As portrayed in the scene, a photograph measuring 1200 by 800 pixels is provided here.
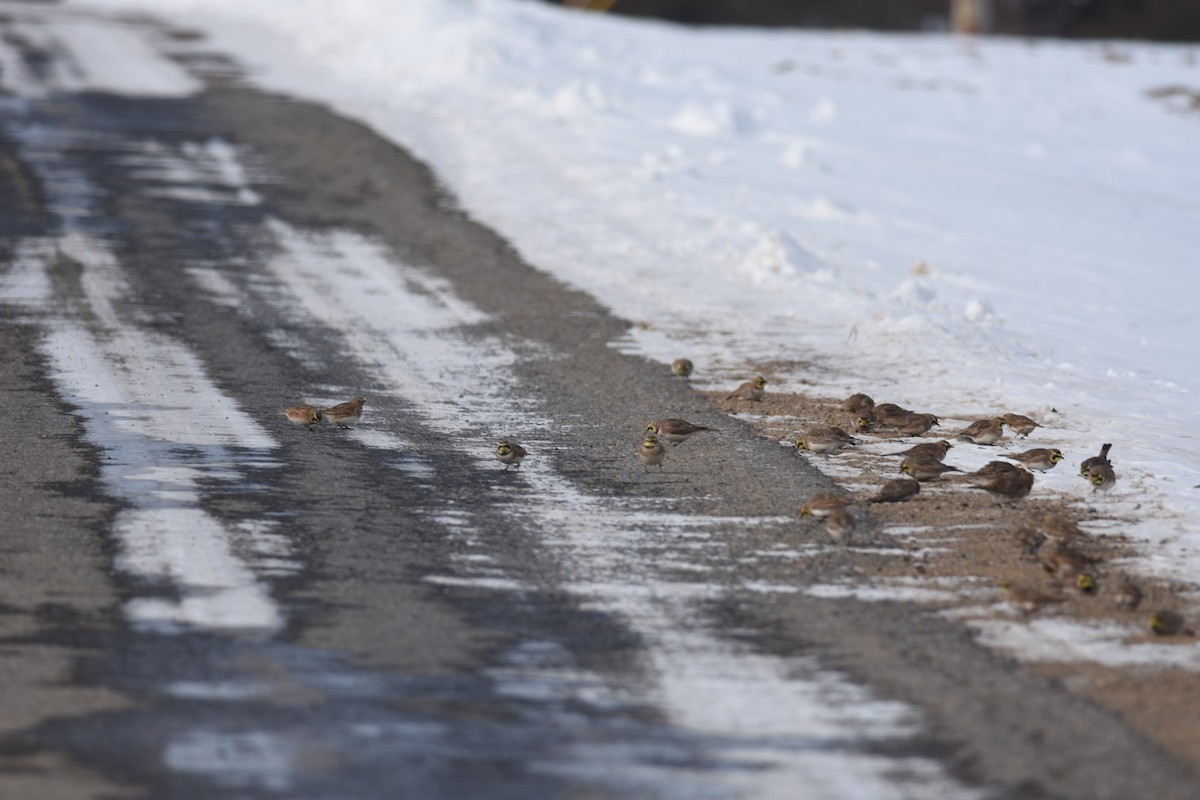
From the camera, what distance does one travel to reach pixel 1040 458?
7.88 meters

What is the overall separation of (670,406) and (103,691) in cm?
474

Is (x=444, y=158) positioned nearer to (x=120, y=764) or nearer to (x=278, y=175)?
(x=278, y=175)

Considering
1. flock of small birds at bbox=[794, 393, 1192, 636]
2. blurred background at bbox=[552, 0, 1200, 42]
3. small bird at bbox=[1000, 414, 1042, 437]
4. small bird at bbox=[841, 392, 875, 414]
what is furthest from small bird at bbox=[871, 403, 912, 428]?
blurred background at bbox=[552, 0, 1200, 42]

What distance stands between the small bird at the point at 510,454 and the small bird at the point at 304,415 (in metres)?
1.15

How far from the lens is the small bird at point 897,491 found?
7457mm

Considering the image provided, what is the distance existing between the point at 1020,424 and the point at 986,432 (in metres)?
0.30

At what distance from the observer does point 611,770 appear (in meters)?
4.73

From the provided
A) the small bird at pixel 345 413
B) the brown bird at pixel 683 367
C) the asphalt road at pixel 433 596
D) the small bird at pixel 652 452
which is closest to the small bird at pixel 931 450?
the asphalt road at pixel 433 596

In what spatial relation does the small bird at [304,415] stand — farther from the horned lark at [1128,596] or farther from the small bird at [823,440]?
the horned lark at [1128,596]

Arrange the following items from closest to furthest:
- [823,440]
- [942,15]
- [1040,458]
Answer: [1040,458] < [823,440] < [942,15]

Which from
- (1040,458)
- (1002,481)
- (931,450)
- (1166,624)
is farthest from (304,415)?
(1166,624)

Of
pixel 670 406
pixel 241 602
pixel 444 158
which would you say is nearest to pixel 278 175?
pixel 444 158

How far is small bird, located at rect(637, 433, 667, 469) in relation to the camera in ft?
25.9

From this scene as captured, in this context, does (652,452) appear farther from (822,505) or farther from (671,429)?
(822,505)
